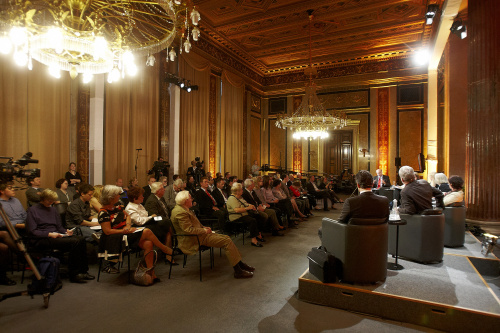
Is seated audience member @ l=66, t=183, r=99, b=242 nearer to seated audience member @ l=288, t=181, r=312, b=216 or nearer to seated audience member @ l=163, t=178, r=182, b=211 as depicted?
seated audience member @ l=163, t=178, r=182, b=211

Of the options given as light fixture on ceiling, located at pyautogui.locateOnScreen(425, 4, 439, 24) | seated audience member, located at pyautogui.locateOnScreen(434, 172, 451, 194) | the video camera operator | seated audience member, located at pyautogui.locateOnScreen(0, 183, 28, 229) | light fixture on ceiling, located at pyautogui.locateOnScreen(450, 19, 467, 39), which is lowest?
seated audience member, located at pyautogui.locateOnScreen(0, 183, 28, 229)

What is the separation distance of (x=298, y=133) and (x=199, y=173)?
11.2 ft

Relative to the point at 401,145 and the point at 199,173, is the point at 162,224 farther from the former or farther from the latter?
the point at 401,145

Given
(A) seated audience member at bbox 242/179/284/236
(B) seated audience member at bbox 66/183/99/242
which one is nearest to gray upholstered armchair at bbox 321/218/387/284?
(A) seated audience member at bbox 242/179/284/236

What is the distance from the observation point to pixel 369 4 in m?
7.74

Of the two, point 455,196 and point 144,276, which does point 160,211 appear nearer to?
point 144,276

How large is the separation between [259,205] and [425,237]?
2697 mm

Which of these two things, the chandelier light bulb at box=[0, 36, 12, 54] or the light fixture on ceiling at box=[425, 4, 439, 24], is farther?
the light fixture on ceiling at box=[425, 4, 439, 24]

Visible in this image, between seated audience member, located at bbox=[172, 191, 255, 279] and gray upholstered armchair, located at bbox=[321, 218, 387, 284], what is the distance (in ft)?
3.95

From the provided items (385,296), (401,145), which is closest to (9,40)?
(385,296)

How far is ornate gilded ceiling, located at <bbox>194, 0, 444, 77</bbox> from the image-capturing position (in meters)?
7.86

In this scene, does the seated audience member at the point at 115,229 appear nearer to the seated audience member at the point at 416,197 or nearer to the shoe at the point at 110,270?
the shoe at the point at 110,270

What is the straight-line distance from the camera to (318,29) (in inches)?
364

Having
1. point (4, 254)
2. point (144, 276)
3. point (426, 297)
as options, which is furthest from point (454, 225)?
point (4, 254)
